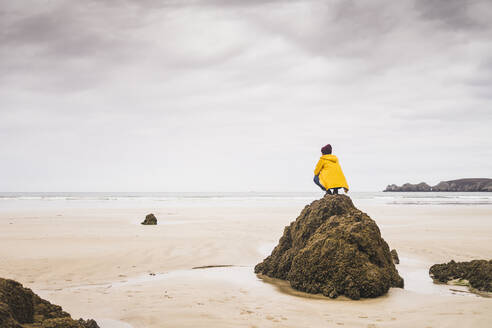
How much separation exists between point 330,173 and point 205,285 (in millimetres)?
3442

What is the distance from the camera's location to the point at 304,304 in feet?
15.6

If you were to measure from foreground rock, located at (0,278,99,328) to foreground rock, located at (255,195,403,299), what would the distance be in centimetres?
327

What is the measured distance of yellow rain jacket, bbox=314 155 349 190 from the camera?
746cm

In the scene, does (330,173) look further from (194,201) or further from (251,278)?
(194,201)

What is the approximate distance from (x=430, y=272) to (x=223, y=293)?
13.5 ft

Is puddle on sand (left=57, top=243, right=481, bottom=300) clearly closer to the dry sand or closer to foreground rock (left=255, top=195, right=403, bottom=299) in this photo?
the dry sand

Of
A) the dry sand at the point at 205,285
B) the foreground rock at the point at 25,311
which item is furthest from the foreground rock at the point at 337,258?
the foreground rock at the point at 25,311

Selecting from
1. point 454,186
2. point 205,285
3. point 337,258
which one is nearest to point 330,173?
point 337,258

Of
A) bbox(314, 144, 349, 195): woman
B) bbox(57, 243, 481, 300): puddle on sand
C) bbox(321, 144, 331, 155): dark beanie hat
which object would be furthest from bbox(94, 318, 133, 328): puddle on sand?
bbox(321, 144, 331, 155): dark beanie hat

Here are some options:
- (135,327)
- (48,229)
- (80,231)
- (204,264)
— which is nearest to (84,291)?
(135,327)

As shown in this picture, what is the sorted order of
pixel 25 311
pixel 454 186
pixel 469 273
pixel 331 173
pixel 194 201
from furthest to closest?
pixel 454 186, pixel 194 201, pixel 331 173, pixel 469 273, pixel 25 311

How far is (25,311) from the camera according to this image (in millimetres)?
3191

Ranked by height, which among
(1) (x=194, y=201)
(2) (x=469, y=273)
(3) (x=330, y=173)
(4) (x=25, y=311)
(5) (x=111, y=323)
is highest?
(3) (x=330, y=173)

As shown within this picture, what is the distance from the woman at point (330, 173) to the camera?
7469mm
